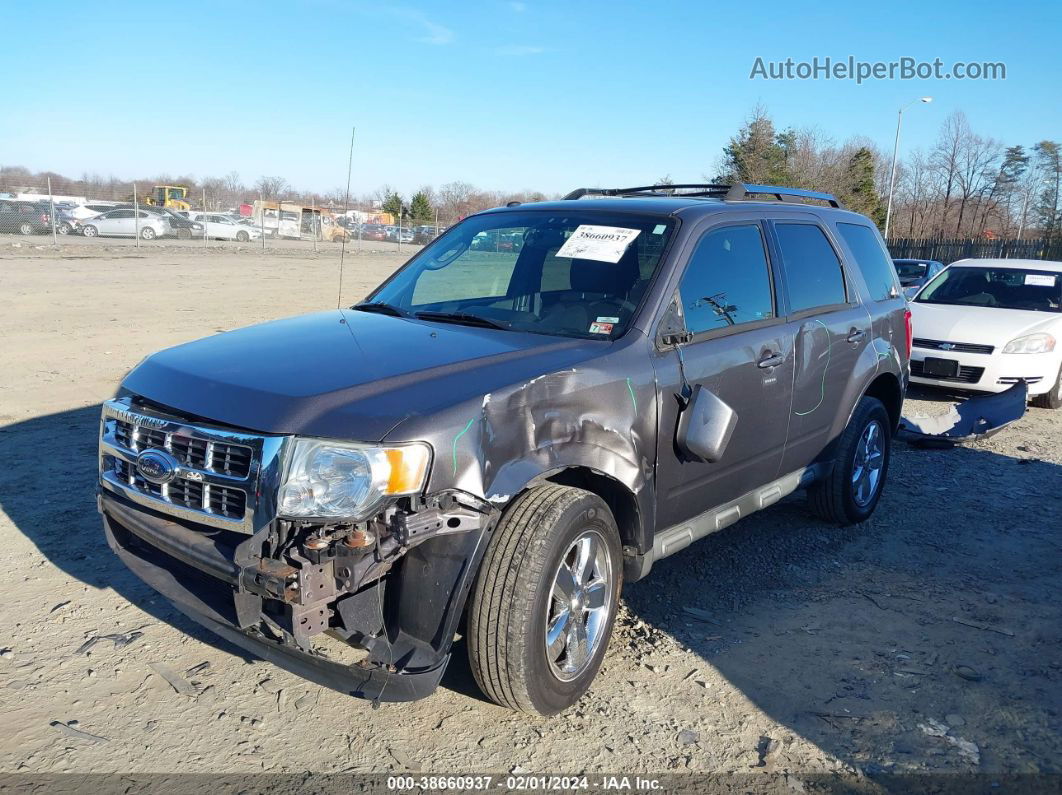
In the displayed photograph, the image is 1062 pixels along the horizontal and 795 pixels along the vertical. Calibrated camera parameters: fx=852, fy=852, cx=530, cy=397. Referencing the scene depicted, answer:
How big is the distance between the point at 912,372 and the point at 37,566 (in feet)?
27.4

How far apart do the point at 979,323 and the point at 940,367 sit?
0.68 metres

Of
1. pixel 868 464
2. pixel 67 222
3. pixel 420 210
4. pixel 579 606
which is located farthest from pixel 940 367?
pixel 420 210

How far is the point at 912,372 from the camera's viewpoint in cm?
926

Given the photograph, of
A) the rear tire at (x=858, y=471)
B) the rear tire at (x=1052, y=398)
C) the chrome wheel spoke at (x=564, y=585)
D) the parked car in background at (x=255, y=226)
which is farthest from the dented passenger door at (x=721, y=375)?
the parked car in background at (x=255, y=226)

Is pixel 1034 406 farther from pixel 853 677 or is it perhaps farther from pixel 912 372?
Result: pixel 853 677

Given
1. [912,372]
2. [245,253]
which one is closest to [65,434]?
[912,372]

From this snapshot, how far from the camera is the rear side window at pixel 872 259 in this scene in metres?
5.38

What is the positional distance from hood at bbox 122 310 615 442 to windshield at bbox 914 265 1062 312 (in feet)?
27.4

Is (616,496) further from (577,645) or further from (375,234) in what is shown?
(375,234)

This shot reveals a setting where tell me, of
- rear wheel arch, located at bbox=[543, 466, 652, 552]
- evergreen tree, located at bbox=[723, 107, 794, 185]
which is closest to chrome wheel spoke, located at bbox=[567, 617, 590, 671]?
rear wheel arch, located at bbox=[543, 466, 652, 552]

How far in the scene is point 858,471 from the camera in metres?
5.36

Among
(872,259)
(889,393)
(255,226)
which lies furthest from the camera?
(255,226)

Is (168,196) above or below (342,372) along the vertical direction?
above

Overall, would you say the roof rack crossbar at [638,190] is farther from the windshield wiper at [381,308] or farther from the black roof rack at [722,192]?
the windshield wiper at [381,308]
